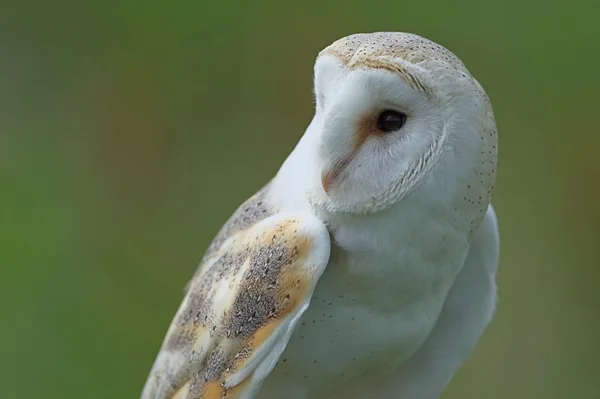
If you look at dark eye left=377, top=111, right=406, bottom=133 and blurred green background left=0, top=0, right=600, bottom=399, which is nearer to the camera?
dark eye left=377, top=111, right=406, bottom=133

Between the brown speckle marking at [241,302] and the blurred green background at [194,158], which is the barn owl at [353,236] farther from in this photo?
the blurred green background at [194,158]

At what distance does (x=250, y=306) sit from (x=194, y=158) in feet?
4.39

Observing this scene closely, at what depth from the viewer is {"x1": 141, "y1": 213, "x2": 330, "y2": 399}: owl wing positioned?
76 centimetres

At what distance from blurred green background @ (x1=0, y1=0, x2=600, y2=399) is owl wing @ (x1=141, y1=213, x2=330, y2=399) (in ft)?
3.58

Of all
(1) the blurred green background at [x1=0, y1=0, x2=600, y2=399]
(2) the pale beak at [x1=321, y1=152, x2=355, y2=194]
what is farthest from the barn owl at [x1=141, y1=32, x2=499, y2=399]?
(1) the blurred green background at [x1=0, y1=0, x2=600, y2=399]

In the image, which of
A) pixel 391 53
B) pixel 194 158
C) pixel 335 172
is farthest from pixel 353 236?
pixel 194 158

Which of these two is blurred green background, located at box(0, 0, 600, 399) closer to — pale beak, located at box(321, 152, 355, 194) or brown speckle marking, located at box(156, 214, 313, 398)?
brown speckle marking, located at box(156, 214, 313, 398)

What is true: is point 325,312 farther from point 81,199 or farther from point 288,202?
point 81,199

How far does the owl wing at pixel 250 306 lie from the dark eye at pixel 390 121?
0.37 ft

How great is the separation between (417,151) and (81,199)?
150 cm

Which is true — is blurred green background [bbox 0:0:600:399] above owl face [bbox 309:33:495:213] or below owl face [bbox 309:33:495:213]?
below

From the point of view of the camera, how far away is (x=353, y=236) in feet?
2.56

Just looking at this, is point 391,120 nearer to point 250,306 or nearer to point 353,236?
point 353,236

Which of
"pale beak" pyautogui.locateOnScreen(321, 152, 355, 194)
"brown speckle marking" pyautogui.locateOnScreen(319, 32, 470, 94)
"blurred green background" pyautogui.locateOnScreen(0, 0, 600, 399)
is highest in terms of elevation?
"brown speckle marking" pyautogui.locateOnScreen(319, 32, 470, 94)
